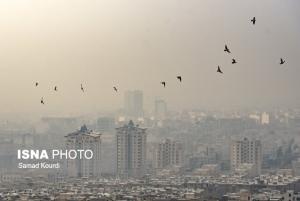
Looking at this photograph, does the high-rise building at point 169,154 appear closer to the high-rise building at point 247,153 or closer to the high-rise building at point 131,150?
the high-rise building at point 131,150

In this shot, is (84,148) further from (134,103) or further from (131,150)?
(134,103)

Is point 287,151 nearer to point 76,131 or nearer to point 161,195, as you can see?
point 161,195

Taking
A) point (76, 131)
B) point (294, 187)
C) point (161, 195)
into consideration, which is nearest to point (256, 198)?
point (294, 187)

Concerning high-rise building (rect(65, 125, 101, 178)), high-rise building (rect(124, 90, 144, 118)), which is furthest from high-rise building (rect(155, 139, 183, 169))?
high-rise building (rect(65, 125, 101, 178))

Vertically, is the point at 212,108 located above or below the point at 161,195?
above

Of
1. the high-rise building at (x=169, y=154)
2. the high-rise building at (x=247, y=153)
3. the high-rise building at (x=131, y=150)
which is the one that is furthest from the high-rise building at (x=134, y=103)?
the high-rise building at (x=247, y=153)

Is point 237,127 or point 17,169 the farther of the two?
point 237,127

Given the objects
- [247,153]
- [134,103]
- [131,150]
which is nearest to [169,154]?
[131,150]
